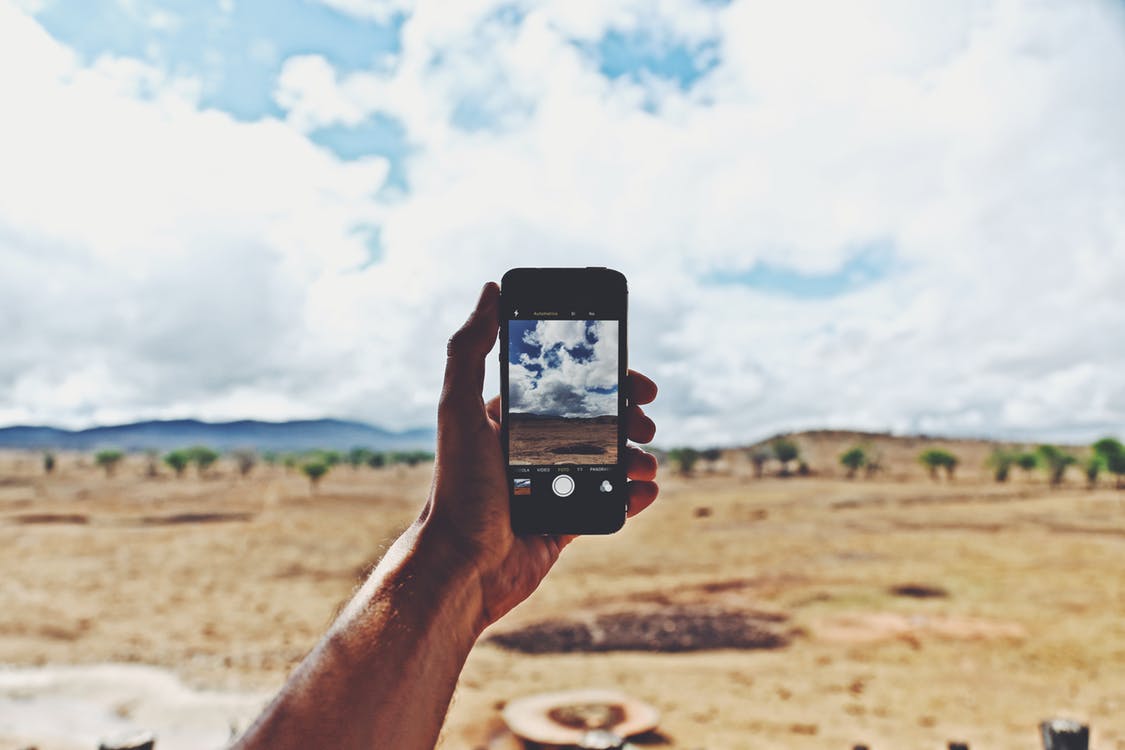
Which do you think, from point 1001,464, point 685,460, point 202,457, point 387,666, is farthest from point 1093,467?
point 202,457

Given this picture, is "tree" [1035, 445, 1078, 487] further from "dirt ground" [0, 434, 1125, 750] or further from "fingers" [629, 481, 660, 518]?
"fingers" [629, 481, 660, 518]

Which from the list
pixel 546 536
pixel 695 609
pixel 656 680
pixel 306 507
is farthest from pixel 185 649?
pixel 306 507

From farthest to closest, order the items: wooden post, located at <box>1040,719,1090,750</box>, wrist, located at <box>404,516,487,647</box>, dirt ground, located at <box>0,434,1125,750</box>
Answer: dirt ground, located at <box>0,434,1125,750</box>
wooden post, located at <box>1040,719,1090,750</box>
wrist, located at <box>404,516,487,647</box>

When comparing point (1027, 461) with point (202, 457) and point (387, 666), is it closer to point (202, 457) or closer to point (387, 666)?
point (202, 457)

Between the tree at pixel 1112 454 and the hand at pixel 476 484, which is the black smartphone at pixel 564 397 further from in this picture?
the tree at pixel 1112 454

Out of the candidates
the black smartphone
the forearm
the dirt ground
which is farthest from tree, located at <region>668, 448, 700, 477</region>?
the forearm

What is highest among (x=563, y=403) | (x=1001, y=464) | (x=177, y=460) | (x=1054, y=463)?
(x=563, y=403)

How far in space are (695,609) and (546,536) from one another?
15.5 meters

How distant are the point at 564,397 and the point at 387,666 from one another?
3.46ft

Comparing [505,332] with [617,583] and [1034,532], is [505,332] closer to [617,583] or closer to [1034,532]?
[617,583]

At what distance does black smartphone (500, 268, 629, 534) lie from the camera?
Result: 2447 mm

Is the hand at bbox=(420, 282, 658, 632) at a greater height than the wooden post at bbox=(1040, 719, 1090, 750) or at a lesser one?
greater

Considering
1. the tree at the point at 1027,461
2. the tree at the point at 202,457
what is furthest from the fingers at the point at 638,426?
the tree at the point at 202,457

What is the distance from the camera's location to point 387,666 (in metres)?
1.83
